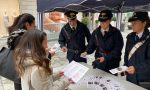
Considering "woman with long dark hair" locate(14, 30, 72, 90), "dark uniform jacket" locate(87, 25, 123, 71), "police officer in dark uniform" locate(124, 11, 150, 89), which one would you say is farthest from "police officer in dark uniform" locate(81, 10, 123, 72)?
"woman with long dark hair" locate(14, 30, 72, 90)

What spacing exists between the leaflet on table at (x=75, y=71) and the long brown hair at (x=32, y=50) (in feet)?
1.26

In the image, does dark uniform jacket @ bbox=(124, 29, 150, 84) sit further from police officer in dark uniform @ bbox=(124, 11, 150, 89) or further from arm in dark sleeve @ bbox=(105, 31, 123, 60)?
arm in dark sleeve @ bbox=(105, 31, 123, 60)

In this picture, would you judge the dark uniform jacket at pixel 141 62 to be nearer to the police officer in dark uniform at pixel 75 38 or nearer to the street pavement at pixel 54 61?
the police officer in dark uniform at pixel 75 38

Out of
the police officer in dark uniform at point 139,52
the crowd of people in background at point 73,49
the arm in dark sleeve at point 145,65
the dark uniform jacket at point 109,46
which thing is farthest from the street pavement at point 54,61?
the arm in dark sleeve at point 145,65

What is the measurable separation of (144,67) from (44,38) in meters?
1.11

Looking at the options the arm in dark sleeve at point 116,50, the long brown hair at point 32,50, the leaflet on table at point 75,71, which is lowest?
the leaflet on table at point 75,71

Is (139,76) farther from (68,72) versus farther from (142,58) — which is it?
(68,72)

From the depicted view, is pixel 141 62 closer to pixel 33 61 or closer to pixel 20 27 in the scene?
pixel 33 61

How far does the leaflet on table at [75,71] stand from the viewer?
6.13ft

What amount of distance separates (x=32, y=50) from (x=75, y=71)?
2.02ft

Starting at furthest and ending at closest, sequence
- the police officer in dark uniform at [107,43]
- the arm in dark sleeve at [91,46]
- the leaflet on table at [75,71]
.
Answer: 1. the arm in dark sleeve at [91,46]
2. the police officer in dark uniform at [107,43]
3. the leaflet on table at [75,71]

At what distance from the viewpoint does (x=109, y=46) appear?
258cm

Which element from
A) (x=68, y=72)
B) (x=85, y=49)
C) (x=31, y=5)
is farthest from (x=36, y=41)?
(x=31, y=5)

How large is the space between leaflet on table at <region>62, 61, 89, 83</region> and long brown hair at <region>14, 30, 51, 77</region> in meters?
0.38
